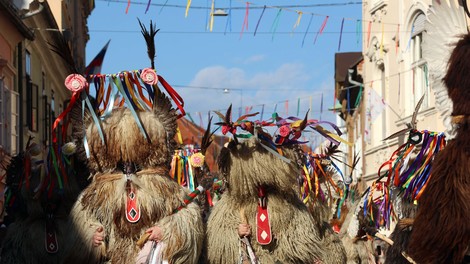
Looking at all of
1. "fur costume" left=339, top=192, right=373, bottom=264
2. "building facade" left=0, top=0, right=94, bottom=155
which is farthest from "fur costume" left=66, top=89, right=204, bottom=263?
"building facade" left=0, top=0, right=94, bottom=155

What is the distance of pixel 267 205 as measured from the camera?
373 inches

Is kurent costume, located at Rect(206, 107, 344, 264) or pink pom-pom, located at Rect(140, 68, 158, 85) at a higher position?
pink pom-pom, located at Rect(140, 68, 158, 85)

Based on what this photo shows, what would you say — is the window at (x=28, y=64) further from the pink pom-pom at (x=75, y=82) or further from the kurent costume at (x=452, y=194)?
the kurent costume at (x=452, y=194)

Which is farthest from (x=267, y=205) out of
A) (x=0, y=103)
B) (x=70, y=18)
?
(x=70, y=18)

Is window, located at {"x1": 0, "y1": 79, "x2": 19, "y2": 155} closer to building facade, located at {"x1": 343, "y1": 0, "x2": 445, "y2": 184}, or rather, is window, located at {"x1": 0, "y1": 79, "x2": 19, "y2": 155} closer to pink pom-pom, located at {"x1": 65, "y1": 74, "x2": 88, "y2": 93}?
building facade, located at {"x1": 343, "y1": 0, "x2": 445, "y2": 184}

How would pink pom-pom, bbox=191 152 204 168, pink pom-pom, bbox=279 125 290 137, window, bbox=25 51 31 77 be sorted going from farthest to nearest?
window, bbox=25 51 31 77 < pink pom-pom, bbox=191 152 204 168 < pink pom-pom, bbox=279 125 290 137

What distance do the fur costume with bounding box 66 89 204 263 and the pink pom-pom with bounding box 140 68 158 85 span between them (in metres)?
0.25

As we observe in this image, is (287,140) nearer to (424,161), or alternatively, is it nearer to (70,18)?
(424,161)

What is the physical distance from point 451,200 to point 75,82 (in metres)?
3.18

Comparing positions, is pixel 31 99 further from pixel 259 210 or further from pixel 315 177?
pixel 259 210

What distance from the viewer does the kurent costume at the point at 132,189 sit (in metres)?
8.45

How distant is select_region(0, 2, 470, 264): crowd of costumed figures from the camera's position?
7.43 metres

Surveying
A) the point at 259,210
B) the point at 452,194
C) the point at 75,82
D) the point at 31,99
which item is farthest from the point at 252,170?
the point at 31,99

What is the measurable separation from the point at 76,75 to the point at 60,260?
158 centimetres
